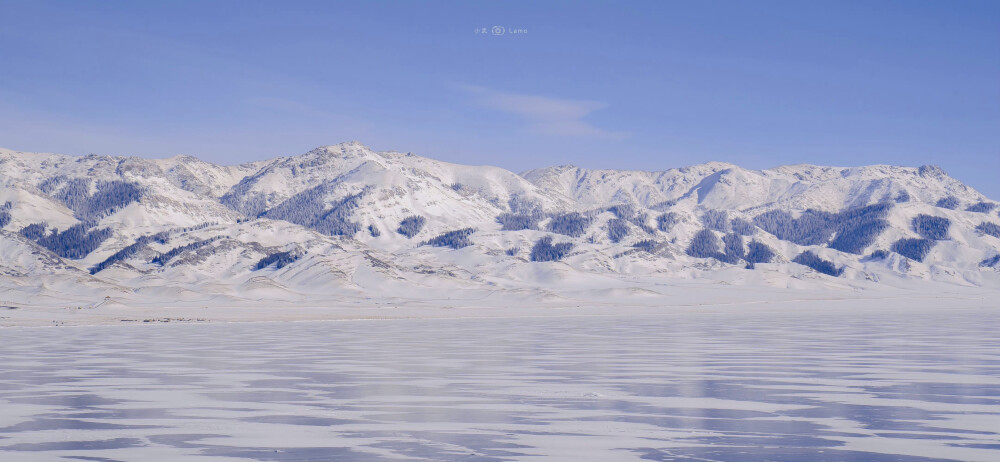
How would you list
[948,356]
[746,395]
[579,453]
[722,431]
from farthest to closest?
[948,356] < [746,395] < [722,431] < [579,453]

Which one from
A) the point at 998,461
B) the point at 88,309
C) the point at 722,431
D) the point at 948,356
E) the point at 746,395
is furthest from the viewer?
the point at 88,309

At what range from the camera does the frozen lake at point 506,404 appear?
2108 cm

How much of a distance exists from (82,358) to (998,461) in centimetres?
A: 4460

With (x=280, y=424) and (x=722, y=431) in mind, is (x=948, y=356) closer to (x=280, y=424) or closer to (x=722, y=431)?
(x=722, y=431)

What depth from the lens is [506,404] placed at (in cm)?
→ 2864

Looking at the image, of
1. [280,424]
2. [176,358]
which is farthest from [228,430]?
[176,358]

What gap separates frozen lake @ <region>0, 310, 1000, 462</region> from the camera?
2108cm

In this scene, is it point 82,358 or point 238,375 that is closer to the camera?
point 238,375

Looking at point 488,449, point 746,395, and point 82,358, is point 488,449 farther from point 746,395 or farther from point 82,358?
point 82,358

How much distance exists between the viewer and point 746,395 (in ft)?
101

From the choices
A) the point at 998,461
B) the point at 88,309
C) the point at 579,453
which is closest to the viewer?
the point at 998,461

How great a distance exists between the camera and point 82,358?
4916 centimetres

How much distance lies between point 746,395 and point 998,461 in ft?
38.6

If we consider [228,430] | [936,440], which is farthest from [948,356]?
[228,430]
